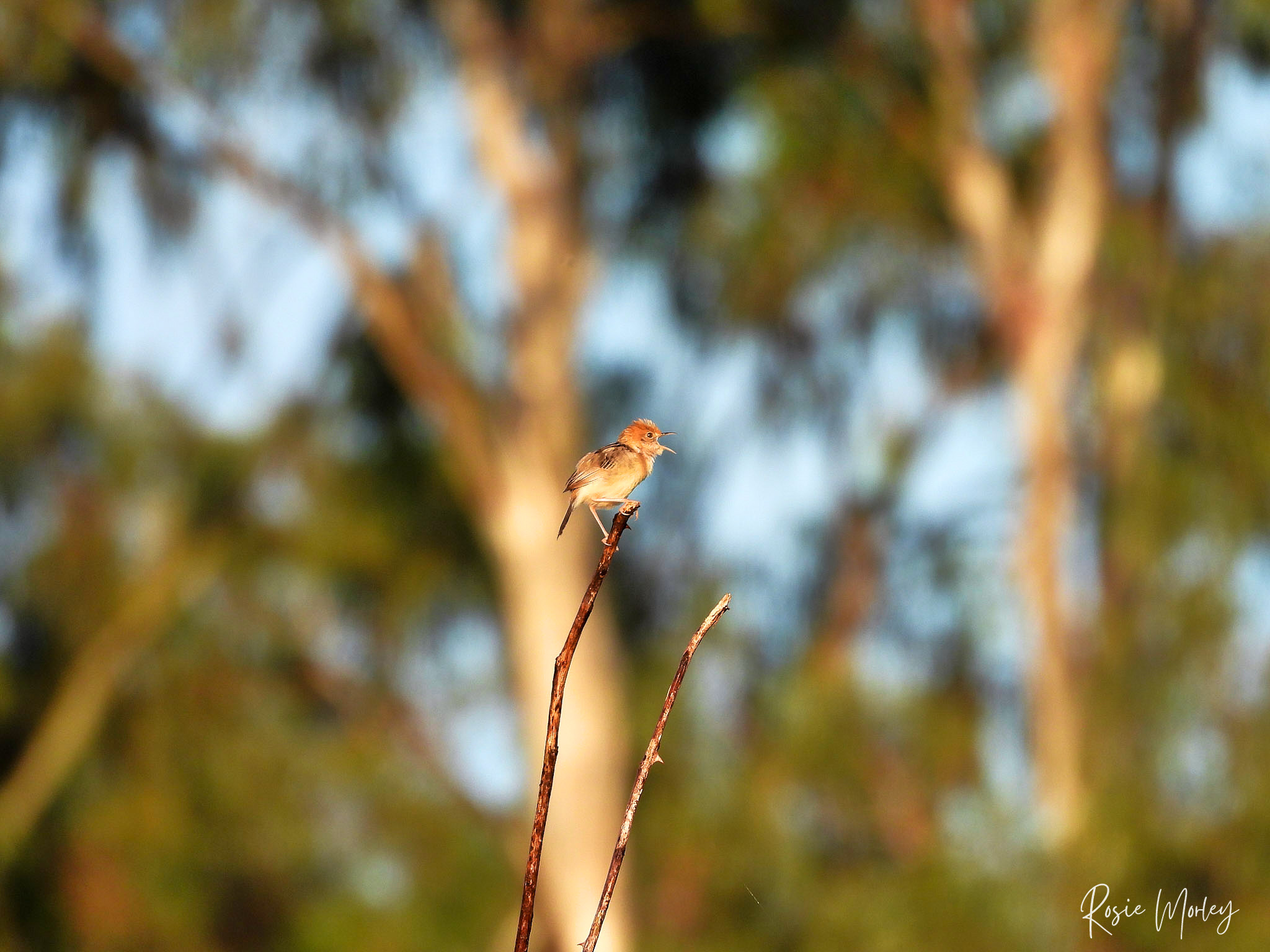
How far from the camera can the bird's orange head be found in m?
2.42

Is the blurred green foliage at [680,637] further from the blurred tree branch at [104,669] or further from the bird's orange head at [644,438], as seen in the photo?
the bird's orange head at [644,438]

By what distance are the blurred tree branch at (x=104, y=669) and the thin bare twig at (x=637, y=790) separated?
7952 millimetres

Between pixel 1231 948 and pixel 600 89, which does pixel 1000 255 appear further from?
pixel 1231 948

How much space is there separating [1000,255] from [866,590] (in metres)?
2.01

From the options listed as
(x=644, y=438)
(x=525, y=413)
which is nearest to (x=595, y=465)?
(x=644, y=438)

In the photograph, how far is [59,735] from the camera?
28.6 feet

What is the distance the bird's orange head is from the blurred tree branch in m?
6.67

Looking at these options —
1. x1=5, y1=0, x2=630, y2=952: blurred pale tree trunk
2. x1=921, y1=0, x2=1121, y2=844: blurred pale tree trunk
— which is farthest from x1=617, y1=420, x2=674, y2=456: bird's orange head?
x1=921, y1=0, x2=1121, y2=844: blurred pale tree trunk

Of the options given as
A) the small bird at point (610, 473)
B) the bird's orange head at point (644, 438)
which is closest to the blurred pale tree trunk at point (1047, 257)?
the bird's orange head at point (644, 438)

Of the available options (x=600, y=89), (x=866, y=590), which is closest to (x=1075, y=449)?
(x=866, y=590)

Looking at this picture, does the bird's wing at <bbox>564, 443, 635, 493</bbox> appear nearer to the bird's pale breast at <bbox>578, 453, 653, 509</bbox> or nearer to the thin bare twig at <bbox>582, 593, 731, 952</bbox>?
the bird's pale breast at <bbox>578, 453, 653, 509</bbox>

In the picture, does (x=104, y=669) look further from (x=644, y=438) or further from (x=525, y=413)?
(x=644, y=438)

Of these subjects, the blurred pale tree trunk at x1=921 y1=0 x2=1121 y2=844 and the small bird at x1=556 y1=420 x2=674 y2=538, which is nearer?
the small bird at x1=556 y1=420 x2=674 y2=538

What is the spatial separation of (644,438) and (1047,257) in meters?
5.07
